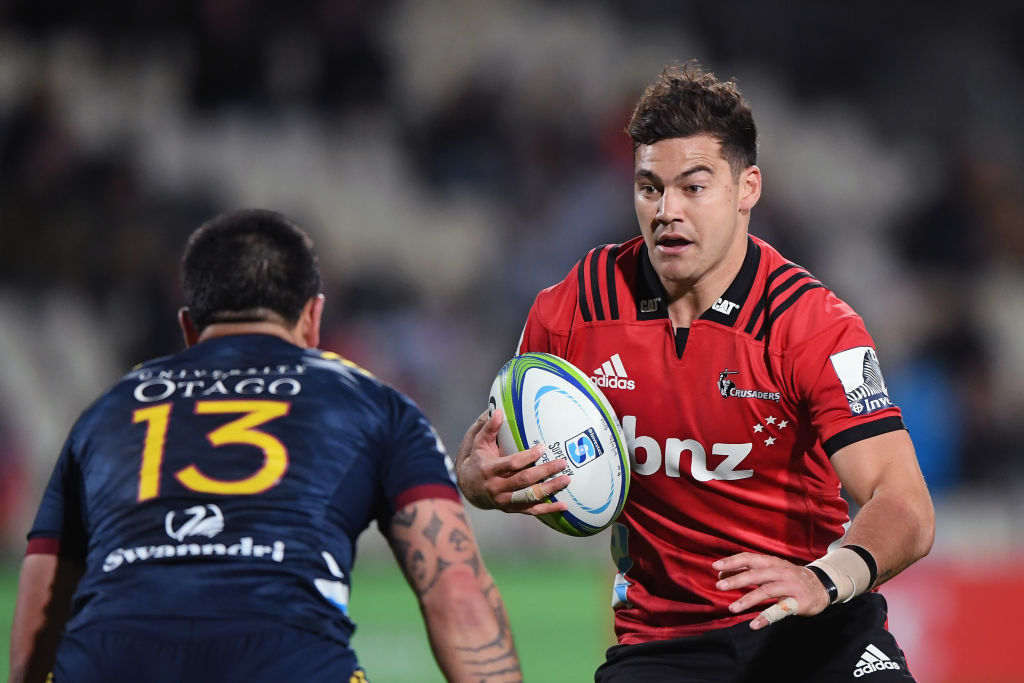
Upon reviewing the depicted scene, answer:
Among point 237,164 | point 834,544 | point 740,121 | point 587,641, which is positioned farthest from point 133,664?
point 237,164

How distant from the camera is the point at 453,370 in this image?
13.2 meters

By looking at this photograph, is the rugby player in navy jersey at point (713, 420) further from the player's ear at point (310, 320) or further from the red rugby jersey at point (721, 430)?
Answer: the player's ear at point (310, 320)

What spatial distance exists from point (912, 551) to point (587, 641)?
5.59 metres

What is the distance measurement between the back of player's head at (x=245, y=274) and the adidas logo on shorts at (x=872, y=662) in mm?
1925

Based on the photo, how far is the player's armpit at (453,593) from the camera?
3.29m

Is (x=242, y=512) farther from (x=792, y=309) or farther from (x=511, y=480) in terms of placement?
(x=792, y=309)

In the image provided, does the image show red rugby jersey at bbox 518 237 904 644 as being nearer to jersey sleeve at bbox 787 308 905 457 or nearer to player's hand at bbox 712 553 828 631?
jersey sleeve at bbox 787 308 905 457

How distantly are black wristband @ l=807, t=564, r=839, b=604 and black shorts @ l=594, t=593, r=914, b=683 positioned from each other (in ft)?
2.10

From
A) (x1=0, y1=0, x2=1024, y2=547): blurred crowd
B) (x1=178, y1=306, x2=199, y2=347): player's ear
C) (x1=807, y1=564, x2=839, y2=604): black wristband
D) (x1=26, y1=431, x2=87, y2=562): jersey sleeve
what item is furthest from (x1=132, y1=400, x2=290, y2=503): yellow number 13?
(x1=0, y1=0, x2=1024, y2=547): blurred crowd

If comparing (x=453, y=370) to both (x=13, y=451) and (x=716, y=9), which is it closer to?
(x=13, y=451)

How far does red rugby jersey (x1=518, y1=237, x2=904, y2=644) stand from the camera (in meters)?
4.01

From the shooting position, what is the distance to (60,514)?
3.51 m

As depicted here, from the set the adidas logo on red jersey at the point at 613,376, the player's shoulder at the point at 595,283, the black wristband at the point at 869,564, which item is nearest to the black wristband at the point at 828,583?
the black wristband at the point at 869,564

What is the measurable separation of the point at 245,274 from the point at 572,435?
1.11 meters
